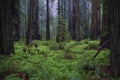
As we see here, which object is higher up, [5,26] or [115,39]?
[5,26]

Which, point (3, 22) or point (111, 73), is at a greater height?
point (3, 22)

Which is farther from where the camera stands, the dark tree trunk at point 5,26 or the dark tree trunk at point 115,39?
the dark tree trunk at point 5,26

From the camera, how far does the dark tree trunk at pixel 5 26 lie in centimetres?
959

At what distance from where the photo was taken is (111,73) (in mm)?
7234

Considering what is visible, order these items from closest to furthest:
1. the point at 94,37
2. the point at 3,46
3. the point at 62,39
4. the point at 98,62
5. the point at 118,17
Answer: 1. the point at 118,17
2. the point at 98,62
3. the point at 3,46
4. the point at 62,39
5. the point at 94,37

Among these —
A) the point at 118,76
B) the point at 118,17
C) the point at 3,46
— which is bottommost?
the point at 118,76

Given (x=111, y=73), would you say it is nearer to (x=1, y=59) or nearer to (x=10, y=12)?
(x=1, y=59)

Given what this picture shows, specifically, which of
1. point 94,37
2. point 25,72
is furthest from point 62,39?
point 25,72

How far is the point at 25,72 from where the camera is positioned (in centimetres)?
734

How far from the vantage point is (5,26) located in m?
9.73

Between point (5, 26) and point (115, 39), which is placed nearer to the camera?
point (115, 39)

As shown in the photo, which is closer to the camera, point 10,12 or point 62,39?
point 10,12

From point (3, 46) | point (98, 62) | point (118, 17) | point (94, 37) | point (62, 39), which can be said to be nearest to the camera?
point (118, 17)

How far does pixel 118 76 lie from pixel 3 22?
5.15 meters
